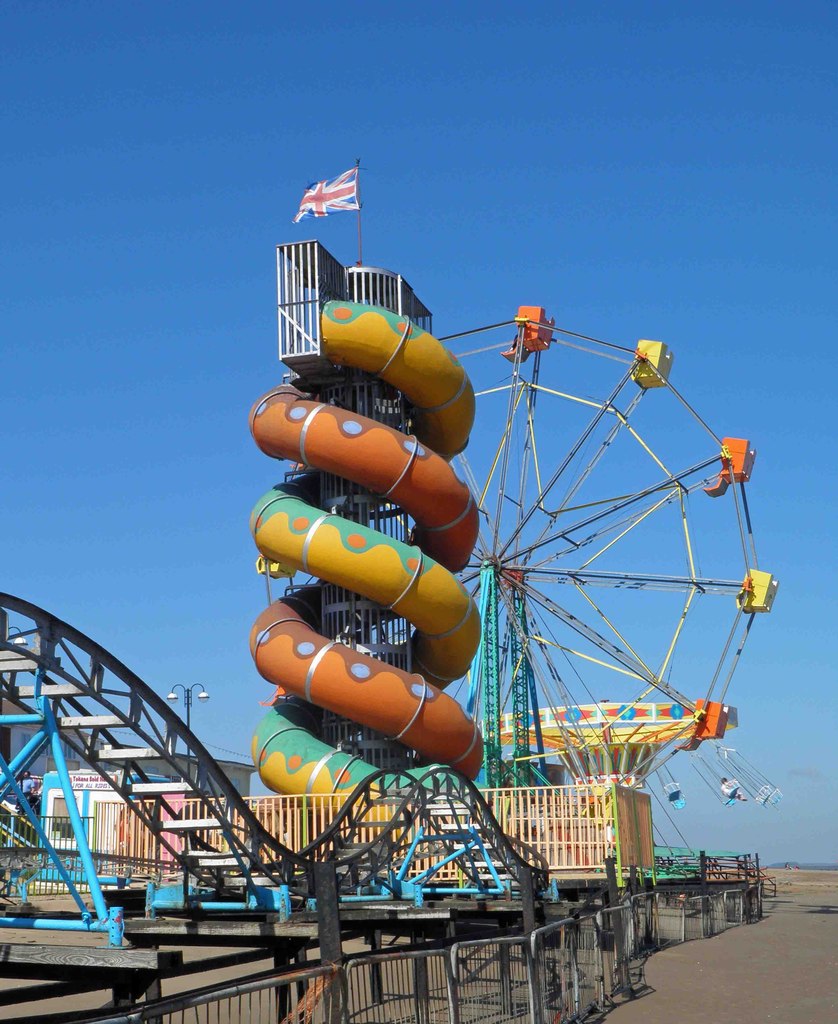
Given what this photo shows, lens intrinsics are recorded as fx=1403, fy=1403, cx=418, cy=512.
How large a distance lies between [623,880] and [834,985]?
331 cm

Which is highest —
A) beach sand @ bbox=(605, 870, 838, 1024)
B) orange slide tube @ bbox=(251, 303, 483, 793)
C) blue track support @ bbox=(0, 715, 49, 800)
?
orange slide tube @ bbox=(251, 303, 483, 793)

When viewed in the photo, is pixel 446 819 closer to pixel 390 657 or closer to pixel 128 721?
pixel 390 657

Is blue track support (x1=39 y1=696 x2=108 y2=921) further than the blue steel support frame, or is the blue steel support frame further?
the blue steel support frame

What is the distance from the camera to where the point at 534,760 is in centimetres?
3519

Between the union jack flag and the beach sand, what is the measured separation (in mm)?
14371

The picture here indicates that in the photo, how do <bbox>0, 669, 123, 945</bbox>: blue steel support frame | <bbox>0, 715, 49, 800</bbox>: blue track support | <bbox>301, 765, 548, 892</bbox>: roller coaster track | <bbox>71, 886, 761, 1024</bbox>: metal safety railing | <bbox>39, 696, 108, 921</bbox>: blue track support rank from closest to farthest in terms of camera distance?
<bbox>71, 886, 761, 1024</bbox>: metal safety railing → <bbox>39, 696, 108, 921</bbox>: blue track support → <bbox>0, 669, 123, 945</bbox>: blue steel support frame → <bbox>0, 715, 49, 800</bbox>: blue track support → <bbox>301, 765, 548, 892</bbox>: roller coaster track

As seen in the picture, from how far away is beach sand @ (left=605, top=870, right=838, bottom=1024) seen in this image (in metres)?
14.6

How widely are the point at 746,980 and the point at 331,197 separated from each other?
619 inches

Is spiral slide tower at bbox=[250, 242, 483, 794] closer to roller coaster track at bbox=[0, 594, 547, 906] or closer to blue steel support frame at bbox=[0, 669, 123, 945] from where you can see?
roller coaster track at bbox=[0, 594, 547, 906]

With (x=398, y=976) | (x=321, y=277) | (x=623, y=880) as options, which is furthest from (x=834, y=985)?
(x=321, y=277)

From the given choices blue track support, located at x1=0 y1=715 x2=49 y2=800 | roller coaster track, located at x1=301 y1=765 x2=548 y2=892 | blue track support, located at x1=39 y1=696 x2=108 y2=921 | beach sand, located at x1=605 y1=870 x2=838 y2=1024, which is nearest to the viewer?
blue track support, located at x1=39 y1=696 x2=108 y2=921

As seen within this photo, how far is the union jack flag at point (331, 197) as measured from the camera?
26.3m

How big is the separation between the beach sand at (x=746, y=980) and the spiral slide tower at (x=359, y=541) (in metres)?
5.11

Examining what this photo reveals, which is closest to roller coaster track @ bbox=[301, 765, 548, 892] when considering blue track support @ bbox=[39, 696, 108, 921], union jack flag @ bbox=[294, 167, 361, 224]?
blue track support @ bbox=[39, 696, 108, 921]
